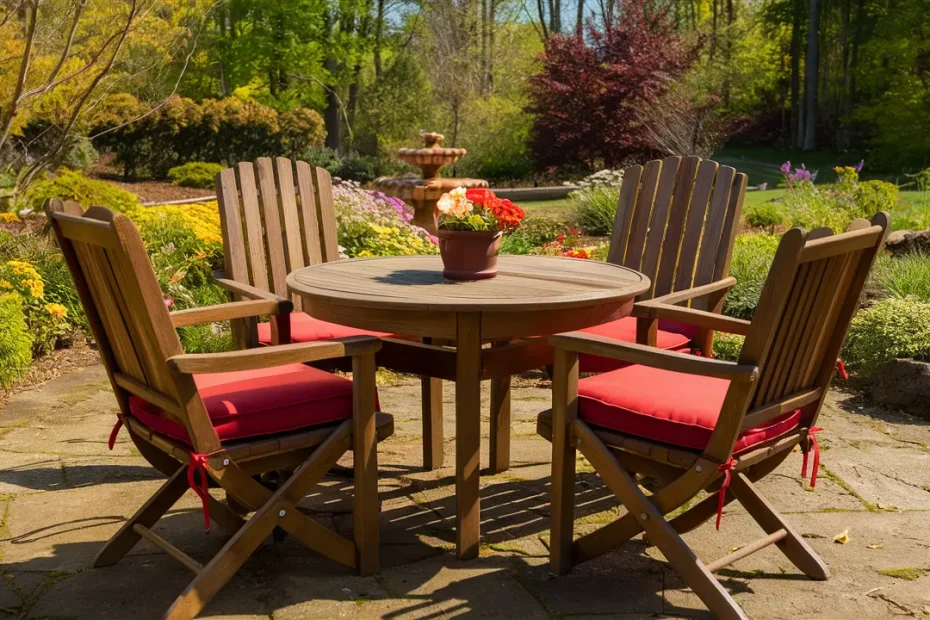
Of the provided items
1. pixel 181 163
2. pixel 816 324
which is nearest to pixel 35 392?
pixel 816 324

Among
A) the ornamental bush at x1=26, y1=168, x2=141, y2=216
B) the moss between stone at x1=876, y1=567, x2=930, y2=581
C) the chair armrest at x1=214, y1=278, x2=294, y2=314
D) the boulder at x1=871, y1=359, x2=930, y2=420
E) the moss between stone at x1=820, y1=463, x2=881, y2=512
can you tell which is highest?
the ornamental bush at x1=26, y1=168, x2=141, y2=216

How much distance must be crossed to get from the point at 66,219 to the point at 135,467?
165 centimetres

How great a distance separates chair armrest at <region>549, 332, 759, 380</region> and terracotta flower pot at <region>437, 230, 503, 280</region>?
65 cm

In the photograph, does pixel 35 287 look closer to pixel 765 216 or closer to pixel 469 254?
pixel 469 254

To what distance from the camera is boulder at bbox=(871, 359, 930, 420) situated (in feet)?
14.4

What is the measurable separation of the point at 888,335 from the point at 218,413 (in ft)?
12.0

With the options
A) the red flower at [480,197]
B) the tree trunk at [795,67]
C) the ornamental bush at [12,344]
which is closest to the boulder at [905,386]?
the red flower at [480,197]

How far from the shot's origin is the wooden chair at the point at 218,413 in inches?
90.4

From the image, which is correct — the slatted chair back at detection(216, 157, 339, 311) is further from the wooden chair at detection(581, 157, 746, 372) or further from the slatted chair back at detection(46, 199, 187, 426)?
the wooden chair at detection(581, 157, 746, 372)

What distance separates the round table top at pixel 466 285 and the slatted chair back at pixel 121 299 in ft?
2.06

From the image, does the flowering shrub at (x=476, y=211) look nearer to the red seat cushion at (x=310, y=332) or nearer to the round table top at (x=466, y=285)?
the round table top at (x=466, y=285)

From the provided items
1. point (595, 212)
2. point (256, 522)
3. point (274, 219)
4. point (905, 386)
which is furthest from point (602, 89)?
point (256, 522)

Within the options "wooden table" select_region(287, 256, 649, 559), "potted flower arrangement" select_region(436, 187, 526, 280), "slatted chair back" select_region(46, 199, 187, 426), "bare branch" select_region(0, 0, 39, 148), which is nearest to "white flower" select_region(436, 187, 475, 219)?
"potted flower arrangement" select_region(436, 187, 526, 280)

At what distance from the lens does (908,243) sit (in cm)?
684
